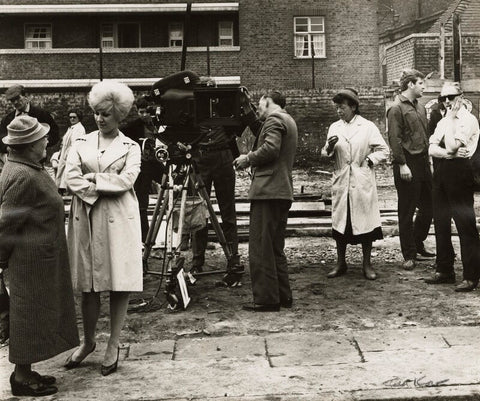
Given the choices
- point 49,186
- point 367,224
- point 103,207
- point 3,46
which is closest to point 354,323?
point 367,224

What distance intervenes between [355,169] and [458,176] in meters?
1.17

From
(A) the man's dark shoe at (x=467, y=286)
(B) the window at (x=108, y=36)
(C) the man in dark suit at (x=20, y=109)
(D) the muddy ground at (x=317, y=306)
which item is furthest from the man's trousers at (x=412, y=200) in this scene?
(B) the window at (x=108, y=36)

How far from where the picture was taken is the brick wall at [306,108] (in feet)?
81.9

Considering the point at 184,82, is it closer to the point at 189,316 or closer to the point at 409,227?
the point at 189,316

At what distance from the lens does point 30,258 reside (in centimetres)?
471

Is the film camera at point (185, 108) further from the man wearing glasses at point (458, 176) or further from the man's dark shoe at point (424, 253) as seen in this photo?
the man's dark shoe at point (424, 253)

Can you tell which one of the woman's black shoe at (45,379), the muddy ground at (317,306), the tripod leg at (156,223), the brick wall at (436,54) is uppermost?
the brick wall at (436,54)

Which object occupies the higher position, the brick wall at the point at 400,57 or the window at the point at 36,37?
the window at the point at 36,37

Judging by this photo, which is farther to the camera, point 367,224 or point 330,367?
point 367,224

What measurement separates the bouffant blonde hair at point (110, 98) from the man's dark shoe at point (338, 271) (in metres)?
3.87

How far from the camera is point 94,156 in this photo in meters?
5.30

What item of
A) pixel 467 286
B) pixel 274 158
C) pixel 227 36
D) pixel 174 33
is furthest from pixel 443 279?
pixel 174 33

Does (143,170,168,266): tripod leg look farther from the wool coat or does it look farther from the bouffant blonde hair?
the wool coat

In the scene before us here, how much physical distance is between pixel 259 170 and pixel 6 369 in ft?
9.43
